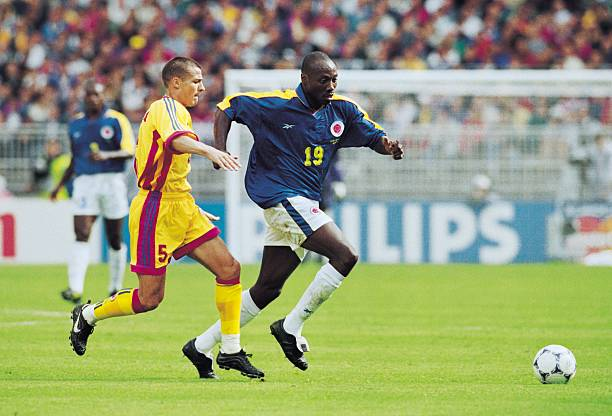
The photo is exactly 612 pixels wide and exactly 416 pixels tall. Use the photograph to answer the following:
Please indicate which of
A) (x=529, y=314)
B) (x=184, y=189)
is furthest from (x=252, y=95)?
(x=529, y=314)

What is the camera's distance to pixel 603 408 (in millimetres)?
7484

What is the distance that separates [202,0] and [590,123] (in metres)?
9.76

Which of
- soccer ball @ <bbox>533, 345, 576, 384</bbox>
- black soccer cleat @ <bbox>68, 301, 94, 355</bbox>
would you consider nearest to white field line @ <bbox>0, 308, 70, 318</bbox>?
black soccer cleat @ <bbox>68, 301, 94, 355</bbox>

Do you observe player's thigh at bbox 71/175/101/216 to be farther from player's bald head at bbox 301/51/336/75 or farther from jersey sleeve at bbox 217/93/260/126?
player's bald head at bbox 301/51/336/75

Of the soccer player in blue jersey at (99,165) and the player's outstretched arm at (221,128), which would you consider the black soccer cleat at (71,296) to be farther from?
the player's outstretched arm at (221,128)

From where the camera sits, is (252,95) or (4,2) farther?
(4,2)

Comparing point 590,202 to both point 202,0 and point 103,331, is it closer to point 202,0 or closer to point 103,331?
point 202,0

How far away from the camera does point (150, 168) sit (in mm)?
8695

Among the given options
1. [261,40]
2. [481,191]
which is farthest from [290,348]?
[261,40]

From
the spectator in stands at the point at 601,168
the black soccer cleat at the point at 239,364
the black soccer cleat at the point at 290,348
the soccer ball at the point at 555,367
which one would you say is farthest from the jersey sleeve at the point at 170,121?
the spectator in stands at the point at 601,168

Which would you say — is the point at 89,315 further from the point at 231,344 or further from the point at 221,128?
the point at 221,128

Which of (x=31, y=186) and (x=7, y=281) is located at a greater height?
(x=31, y=186)

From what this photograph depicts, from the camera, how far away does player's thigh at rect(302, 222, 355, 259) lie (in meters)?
9.03

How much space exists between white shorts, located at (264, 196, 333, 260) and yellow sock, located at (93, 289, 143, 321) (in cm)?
117
